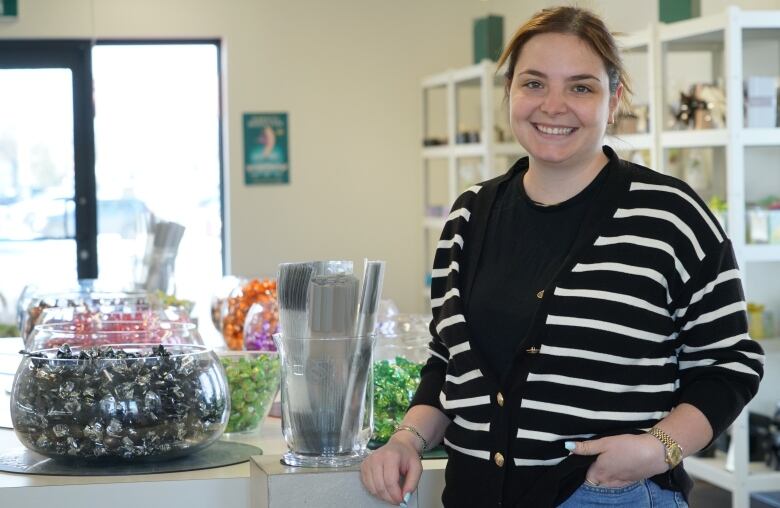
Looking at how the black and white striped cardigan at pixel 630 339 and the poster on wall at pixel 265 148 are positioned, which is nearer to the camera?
the black and white striped cardigan at pixel 630 339

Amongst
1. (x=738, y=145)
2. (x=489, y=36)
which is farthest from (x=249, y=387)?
(x=489, y=36)

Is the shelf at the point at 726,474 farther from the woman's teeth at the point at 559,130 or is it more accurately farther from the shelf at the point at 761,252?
the woman's teeth at the point at 559,130

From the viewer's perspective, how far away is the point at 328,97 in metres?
7.41

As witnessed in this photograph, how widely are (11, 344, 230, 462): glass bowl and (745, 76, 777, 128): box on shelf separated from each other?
2.97 meters

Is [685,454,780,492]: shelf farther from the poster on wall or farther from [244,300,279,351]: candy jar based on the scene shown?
the poster on wall

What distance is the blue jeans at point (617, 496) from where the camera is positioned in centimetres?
151

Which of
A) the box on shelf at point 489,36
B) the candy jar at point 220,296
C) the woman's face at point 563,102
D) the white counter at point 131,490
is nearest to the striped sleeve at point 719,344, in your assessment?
the woman's face at point 563,102

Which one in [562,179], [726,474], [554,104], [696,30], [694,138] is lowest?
[726,474]

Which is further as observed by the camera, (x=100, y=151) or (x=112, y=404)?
(x=100, y=151)

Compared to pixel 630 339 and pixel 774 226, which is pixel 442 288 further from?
pixel 774 226

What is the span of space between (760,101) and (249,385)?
278 cm

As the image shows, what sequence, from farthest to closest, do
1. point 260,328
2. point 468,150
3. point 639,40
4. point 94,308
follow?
point 468,150, point 639,40, point 94,308, point 260,328

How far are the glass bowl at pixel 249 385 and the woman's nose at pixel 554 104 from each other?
83cm

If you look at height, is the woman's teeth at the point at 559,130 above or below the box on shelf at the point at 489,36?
below
